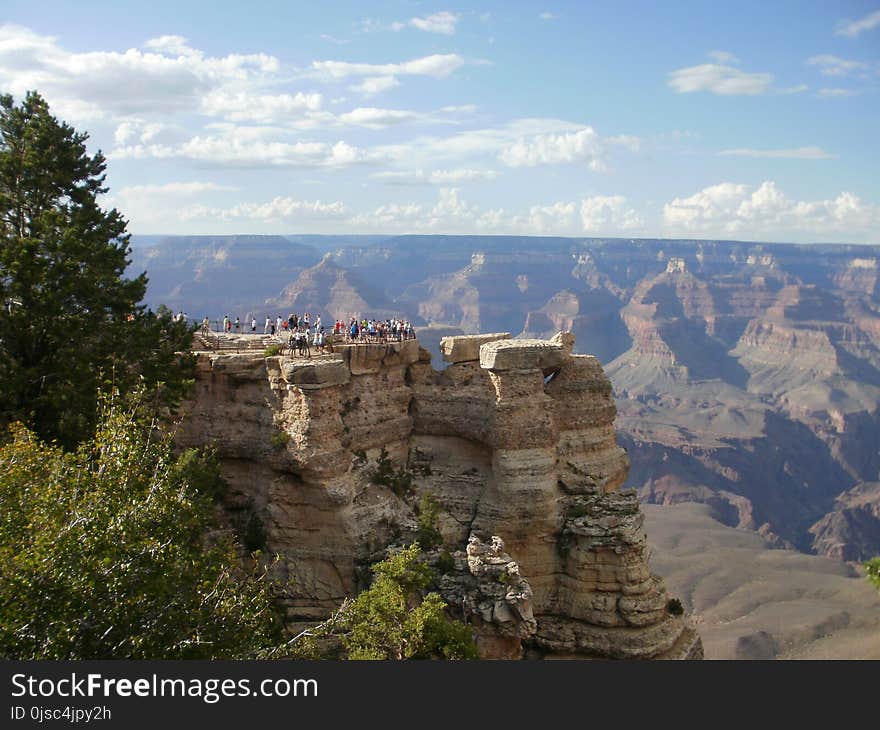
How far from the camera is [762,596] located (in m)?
135

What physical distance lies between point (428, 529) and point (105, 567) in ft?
72.4

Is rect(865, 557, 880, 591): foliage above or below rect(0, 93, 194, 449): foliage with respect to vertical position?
below

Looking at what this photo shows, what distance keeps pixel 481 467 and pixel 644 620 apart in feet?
38.8

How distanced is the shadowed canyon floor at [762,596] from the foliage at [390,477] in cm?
6157

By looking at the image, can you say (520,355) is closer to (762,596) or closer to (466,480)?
(466,480)

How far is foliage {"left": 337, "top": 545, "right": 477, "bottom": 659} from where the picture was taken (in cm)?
3105

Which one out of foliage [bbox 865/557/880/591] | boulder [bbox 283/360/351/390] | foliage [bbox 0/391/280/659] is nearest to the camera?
foliage [bbox 865/557/880/591]

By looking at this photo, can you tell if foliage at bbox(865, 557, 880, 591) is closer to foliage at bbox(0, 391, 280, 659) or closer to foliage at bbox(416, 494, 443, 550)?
foliage at bbox(0, 391, 280, 659)

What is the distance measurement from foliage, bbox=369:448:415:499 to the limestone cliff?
405 millimetres

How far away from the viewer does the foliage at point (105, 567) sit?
1806 centimetres

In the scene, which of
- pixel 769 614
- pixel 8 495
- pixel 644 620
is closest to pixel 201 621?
pixel 8 495

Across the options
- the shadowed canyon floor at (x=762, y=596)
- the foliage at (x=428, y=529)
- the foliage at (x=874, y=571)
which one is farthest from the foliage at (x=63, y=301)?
the shadowed canyon floor at (x=762, y=596)

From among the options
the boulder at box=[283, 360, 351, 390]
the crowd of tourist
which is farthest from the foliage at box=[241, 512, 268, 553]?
the crowd of tourist

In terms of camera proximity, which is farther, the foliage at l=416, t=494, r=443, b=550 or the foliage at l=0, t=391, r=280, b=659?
the foliage at l=416, t=494, r=443, b=550
